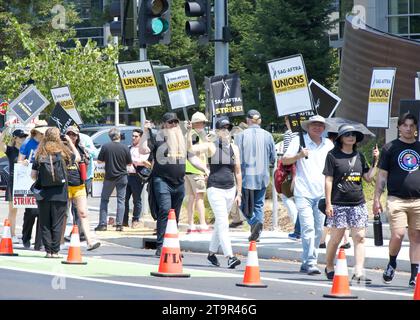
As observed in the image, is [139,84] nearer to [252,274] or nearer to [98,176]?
[98,176]

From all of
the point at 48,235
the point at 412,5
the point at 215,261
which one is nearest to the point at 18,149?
the point at 48,235

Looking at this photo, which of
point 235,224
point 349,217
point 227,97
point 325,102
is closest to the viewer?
point 349,217

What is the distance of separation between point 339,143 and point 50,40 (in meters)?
31.5

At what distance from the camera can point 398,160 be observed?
43.8 ft

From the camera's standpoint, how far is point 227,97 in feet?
66.4

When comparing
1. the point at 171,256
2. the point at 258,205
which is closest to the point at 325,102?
the point at 258,205

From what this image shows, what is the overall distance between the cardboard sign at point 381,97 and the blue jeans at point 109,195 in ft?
16.5

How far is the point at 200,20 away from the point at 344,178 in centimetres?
702

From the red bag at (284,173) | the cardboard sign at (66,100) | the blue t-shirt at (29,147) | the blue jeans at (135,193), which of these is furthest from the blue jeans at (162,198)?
the cardboard sign at (66,100)

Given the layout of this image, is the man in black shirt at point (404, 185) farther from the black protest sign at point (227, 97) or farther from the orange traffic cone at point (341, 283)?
the black protest sign at point (227, 97)

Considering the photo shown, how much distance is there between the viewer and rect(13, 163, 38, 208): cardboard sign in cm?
1778

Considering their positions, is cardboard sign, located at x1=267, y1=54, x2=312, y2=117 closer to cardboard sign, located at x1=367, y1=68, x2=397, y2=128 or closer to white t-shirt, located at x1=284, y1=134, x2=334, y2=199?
white t-shirt, located at x1=284, y1=134, x2=334, y2=199

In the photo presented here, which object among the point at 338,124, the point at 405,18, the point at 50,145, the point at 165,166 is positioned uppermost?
the point at 405,18
